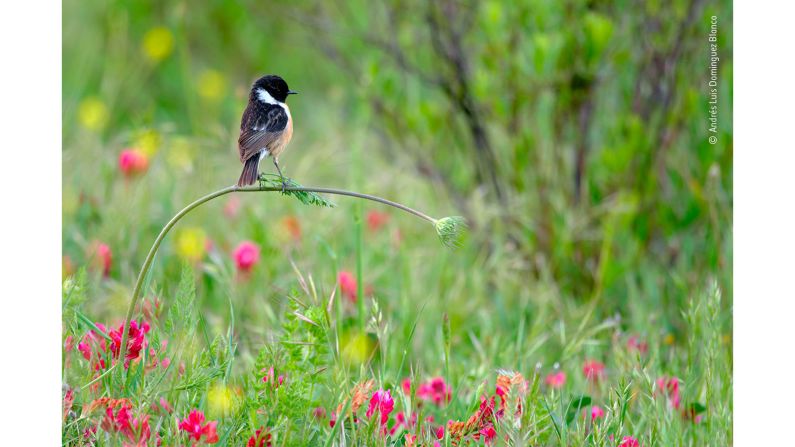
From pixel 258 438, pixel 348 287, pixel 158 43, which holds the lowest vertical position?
pixel 258 438

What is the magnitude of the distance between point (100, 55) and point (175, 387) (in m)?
2.69

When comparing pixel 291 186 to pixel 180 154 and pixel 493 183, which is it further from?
pixel 493 183

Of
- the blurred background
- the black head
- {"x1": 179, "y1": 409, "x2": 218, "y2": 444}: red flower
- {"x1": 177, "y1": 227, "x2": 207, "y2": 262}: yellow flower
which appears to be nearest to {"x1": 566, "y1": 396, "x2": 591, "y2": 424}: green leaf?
the blurred background

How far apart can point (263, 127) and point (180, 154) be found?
1289 mm

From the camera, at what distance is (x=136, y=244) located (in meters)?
2.23

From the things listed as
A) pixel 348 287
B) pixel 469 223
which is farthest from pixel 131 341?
pixel 469 223

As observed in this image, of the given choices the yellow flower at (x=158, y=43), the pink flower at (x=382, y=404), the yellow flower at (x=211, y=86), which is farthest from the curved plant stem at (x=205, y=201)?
the yellow flower at (x=158, y=43)

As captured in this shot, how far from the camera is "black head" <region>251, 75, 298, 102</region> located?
1.37 metres

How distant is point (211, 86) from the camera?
320 centimetres

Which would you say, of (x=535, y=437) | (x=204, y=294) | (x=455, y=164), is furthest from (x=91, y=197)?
(x=535, y=437)

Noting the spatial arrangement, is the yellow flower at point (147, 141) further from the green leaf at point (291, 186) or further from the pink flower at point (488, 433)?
the pink flower at point (488, 433)

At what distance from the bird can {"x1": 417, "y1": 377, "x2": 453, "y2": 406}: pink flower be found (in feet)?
1.71

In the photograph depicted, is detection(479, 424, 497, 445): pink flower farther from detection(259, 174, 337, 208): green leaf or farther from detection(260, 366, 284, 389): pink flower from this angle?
detection(259, 174, 337, 208): green leaf

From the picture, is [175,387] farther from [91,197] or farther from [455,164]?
[455,164]
